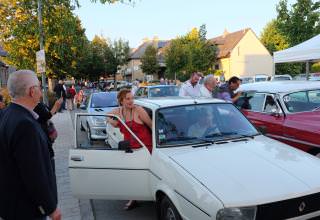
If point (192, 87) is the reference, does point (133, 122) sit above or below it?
below

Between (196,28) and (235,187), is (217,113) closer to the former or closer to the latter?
(235,187)

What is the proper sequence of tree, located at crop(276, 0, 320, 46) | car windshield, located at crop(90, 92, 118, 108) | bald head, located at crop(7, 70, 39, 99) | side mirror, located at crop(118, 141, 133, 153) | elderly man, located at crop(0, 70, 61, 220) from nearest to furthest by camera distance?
1. elderly man, located at crop(0, 70, 61, 220)
2. bald head, located at crop(7, 70, 39, 99)
3. side mirror, located at crop(118, 141, 133, 153)
4. car windshield, located at crop(90, 92, 118, 108)
5. tree, located at crop(276, 0, 320, 46)

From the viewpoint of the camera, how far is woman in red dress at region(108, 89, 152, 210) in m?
4.81

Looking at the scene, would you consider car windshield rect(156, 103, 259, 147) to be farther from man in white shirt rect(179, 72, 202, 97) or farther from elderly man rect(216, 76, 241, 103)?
man in white shirt rect(179, 72, 202, 97)

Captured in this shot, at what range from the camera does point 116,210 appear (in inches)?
220

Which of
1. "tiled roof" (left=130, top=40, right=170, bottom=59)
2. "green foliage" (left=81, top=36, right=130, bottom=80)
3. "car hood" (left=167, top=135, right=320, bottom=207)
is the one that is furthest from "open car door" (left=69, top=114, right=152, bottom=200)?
"tiled roof" (left=130, top=40, right=170, bottom=59)

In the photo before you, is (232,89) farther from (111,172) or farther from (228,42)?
(228,42)

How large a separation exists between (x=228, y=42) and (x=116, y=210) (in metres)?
55.7

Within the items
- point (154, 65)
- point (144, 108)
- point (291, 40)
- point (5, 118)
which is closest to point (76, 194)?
point (144, 108)

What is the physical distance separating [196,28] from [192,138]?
4774 centimetres

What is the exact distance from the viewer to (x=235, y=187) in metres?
3.39

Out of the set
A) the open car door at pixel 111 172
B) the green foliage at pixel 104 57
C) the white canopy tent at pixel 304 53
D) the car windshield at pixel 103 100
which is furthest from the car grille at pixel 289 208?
the green foliage at pixel 104 57

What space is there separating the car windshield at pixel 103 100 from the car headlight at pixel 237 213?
9.81m

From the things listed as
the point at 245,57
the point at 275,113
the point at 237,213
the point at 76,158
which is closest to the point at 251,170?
the point at 237,213
